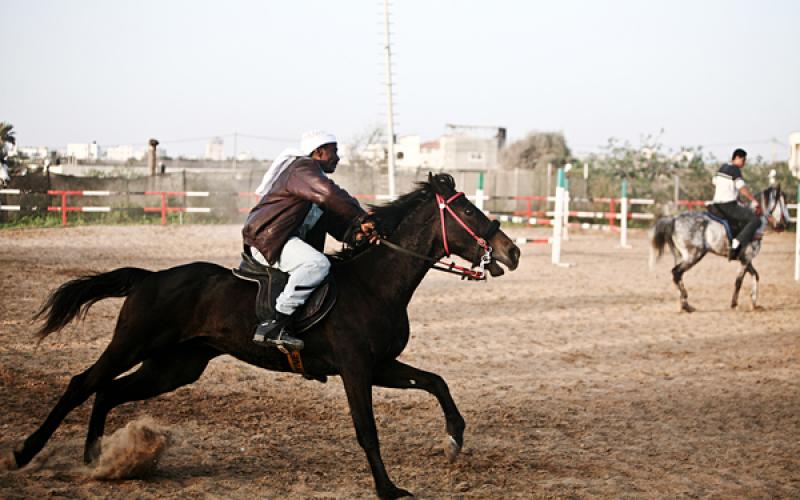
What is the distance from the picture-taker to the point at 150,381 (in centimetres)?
578

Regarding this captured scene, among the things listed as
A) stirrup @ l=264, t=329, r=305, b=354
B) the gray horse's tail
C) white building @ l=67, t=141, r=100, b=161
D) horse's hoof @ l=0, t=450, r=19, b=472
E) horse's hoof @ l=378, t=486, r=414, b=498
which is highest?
white building @ l=67, t=141, r=100, b=161

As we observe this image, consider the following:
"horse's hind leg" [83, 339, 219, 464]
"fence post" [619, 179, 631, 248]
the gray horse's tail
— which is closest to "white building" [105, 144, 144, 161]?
"fence post" [619, 179, 631, 248]

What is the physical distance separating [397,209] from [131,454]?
230 cm

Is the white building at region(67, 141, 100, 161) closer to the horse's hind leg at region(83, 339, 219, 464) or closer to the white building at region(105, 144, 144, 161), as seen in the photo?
the white building at region(105, 144, 144, 161)

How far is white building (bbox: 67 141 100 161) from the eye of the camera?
1872 inches

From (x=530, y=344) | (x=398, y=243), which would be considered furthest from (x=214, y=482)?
(x=530, y=344)

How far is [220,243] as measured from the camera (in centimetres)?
2362

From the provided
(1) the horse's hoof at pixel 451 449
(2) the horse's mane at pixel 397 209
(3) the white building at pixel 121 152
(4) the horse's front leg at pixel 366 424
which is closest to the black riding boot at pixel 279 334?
(4) the horse's front leg at pixel 366 424

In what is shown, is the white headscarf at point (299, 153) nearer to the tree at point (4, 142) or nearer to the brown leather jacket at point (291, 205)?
the brown leather jacket at point (291, 205)

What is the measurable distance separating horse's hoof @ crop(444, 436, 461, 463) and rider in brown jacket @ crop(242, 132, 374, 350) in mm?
1236

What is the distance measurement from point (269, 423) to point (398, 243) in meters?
2.03

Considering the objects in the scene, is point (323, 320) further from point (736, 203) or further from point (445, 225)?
point (736, 203)

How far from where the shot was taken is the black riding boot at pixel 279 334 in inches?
212

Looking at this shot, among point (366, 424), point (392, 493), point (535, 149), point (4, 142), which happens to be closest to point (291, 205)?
point (366, 424)
